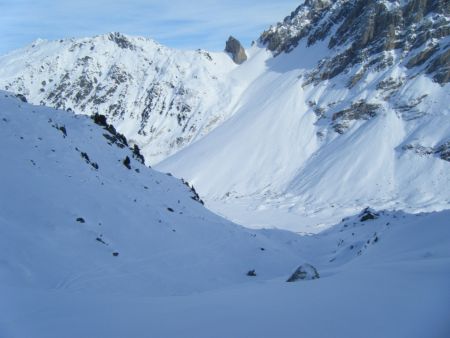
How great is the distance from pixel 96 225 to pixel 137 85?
147291mm

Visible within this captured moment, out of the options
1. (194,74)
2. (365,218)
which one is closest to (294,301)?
(365,218)

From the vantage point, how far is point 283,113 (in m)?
115

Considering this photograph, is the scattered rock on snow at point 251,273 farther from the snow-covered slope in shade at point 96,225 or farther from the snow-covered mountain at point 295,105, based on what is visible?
the snow-covered mountain at point 295,105

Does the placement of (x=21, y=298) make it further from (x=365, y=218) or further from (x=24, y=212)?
(x=365, y=218)

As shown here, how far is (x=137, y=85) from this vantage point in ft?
533

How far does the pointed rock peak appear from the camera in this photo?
563ft

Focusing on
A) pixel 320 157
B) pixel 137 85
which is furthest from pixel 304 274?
pixel 137 85

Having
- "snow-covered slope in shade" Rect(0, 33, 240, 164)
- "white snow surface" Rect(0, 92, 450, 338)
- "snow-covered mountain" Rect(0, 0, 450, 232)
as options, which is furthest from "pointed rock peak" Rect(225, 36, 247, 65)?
"white snow surface" Rect(0, 92, 450, 338)

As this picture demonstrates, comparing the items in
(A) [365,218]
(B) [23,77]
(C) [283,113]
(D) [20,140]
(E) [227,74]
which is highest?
(B) [23,77]

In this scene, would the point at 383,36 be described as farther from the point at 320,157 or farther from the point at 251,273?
the point at 251,273

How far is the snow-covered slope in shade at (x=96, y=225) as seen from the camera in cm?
1631

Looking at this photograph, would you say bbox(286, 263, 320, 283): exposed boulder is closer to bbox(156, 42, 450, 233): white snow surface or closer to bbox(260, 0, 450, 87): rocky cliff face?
bbox(156, 42, 450, 233): white snow surface

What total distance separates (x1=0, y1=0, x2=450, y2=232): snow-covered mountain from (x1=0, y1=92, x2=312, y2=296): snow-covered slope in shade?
35.0 meters

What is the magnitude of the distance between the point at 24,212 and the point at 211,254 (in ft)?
32.8
